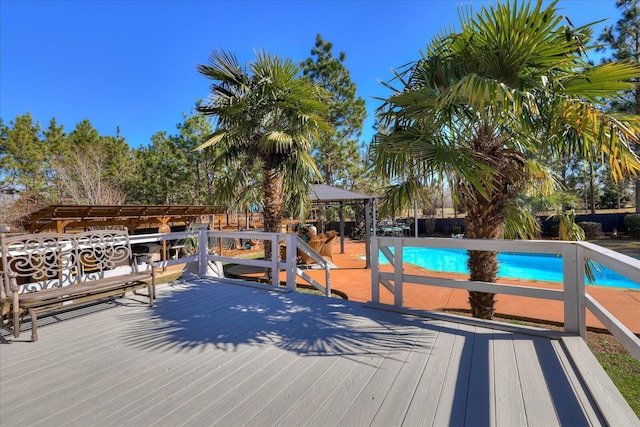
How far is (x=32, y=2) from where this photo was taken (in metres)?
7.67

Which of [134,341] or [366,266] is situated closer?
[134,341]

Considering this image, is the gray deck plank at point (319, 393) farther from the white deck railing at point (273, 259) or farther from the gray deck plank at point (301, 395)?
the white deck railing at point (273, 259)

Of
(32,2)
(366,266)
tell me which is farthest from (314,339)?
(32,2)

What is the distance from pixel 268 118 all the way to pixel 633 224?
21.1 m

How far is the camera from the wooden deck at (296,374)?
1.72 m

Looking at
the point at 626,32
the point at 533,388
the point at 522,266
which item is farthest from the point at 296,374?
the point at 626,32

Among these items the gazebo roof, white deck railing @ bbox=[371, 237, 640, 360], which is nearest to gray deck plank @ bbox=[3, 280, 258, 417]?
white deck railing @ bbox=[371, 237, 640, 360]

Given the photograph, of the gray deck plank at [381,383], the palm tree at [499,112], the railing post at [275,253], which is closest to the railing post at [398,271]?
the gray deck plank at [381,383]

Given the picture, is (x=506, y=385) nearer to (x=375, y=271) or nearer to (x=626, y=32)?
(x=375, y=271)

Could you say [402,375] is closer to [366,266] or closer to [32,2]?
[366,266]

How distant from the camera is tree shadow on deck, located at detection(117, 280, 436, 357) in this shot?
271 cm

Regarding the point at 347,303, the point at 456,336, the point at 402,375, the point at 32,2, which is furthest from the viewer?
the point at 32,2

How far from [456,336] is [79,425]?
2.93 metres

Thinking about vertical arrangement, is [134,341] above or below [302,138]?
below
